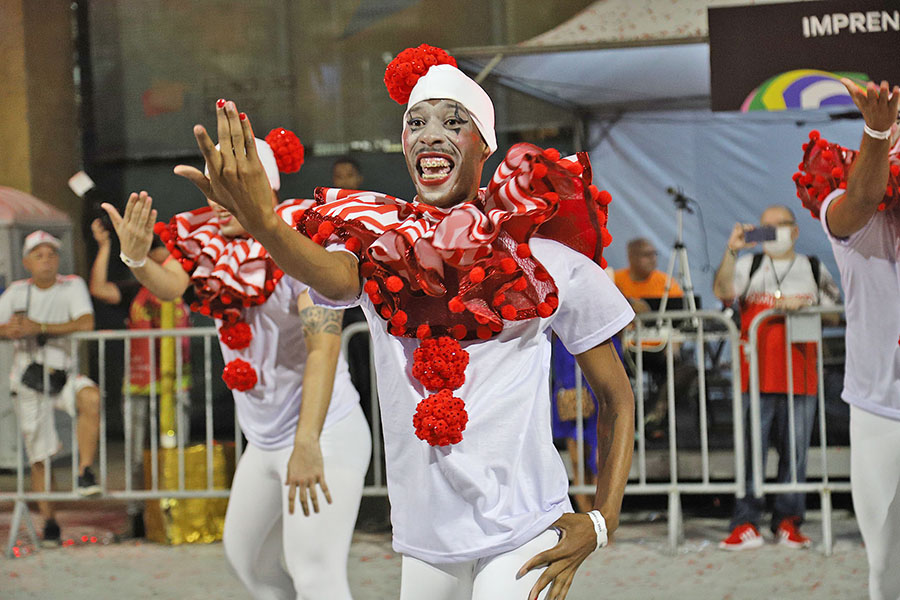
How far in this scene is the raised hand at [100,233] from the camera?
684cm

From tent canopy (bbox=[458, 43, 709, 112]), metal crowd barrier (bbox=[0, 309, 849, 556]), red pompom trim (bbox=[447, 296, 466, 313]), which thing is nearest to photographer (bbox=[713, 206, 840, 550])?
metal crowd barrier (bbox=[0, 309, 849, 556])

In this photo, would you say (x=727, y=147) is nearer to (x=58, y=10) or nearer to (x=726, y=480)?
(x=726, y=480)

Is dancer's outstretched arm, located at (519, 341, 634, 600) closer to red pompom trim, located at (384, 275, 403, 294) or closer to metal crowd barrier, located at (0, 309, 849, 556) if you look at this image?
red pompom trim, located at (384, 275, 403, 294)

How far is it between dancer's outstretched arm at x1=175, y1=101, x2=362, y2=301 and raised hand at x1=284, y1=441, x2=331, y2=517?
Answer: 155 cm

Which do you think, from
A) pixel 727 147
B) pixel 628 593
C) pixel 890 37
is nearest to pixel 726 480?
pixel 628 593

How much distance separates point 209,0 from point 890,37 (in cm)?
435

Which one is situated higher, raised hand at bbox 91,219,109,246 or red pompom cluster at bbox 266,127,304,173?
red pompom cluster at bbox 266,127,304,173

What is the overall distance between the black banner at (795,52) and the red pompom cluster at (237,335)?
10.6ft

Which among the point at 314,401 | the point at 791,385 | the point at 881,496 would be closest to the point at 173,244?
the point at 314,401

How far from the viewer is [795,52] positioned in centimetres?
572

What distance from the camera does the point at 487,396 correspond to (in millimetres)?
2105

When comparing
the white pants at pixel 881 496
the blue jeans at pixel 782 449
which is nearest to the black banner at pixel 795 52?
the blue jeans at pixel 782 449

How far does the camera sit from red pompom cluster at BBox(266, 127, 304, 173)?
12.4 ft

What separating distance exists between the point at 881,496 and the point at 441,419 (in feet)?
7.10
